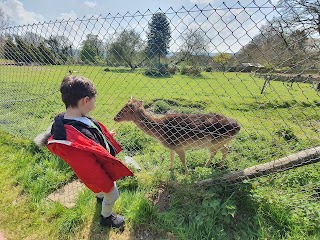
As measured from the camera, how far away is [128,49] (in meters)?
3.60

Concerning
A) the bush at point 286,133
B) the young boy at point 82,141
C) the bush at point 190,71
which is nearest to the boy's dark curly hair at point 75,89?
the young boy at point 82,141

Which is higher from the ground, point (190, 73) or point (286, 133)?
point (190, 73)

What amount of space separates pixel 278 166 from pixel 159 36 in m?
2.15

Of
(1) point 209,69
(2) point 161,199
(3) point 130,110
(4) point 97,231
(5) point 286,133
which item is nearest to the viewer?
(1) point 209,69

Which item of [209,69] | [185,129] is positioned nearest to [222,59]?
[209,69]

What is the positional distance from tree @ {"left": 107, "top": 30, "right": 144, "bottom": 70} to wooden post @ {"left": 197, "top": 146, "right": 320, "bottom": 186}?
6.28 feet

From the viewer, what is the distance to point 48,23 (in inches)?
162

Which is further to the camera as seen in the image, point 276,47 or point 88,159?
point 88,159

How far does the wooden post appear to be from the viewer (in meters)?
3.07

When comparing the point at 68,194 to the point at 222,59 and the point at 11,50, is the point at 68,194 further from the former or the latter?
the point at 11,50

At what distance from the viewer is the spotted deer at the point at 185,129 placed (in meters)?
4.34

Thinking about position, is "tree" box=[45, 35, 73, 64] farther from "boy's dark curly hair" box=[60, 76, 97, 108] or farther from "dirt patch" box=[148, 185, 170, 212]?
"dirt patch" box=[148, 185, 170, 212]

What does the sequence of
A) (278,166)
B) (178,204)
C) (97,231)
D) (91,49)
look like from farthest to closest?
(91,49) < (178,204) < (278,166) < (97,231)

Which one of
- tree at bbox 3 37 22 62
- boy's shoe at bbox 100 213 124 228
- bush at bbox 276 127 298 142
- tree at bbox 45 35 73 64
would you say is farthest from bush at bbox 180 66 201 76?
tree at bbox 3 37 22 62
